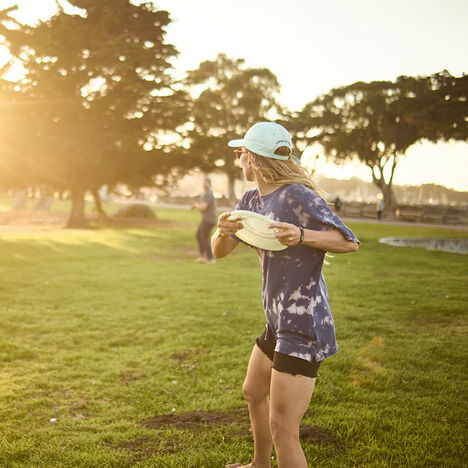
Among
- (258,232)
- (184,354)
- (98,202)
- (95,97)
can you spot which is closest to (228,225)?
(258,232)

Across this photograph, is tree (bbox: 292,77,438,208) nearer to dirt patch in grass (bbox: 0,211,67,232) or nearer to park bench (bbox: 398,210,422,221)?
park bench (bbox: 398,210,422,221)

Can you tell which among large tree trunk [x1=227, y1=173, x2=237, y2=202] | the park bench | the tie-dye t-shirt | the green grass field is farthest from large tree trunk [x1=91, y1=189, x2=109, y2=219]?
large tree trunk [x1=227, y1=173, x2=237, y2=202]

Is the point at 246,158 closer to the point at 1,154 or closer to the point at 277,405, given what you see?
the point at 277,405

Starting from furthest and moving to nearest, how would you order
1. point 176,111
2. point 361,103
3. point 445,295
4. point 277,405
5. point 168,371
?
point 361,103, point 176,111, point 445,295, point 168,371, point 277,405

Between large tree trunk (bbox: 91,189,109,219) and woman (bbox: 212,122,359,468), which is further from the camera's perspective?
large tree trunk (bbox: 91,189,109,219)

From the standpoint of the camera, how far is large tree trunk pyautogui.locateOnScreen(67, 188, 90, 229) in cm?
2345

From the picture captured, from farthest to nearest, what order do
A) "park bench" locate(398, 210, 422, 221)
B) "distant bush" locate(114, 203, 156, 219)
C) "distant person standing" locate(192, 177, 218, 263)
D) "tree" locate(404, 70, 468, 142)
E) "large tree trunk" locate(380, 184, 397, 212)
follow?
"large tree trunk" locate(380, 184, 397, 212)
"park bench" locate(398, 210, 422, 221)
"distant bush" locate(114, 203, 156, 219)
"tree" locate(404, 70, 468, 142)
"distant person standing" locate(192, 177, 218, 263)

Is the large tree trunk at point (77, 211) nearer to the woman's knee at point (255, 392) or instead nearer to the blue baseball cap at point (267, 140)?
the woman's knee at point (255, 392)

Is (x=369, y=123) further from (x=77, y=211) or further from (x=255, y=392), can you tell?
(x=255, y=392)

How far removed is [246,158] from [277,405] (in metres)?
1.45

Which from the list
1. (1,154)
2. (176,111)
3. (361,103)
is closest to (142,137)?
(176,111)

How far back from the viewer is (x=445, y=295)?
8.83m

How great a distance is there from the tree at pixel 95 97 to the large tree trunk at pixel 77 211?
0.19 feet

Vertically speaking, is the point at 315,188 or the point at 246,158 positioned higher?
the point at 246,158
